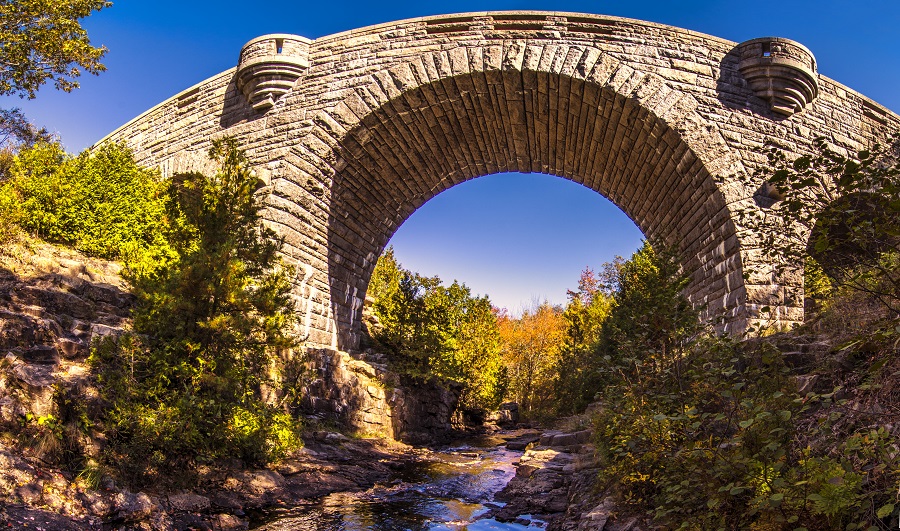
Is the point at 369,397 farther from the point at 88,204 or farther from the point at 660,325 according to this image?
the point at 660,325

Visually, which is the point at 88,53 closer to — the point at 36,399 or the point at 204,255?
the point at 204,255

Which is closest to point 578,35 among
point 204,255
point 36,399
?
point 204,255

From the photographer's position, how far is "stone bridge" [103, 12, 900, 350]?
1095cm

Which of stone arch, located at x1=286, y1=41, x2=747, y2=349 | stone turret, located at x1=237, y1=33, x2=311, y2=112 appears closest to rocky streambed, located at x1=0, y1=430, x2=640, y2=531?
stone arch, located at x1=286, y1=41, x2=747, y2=349

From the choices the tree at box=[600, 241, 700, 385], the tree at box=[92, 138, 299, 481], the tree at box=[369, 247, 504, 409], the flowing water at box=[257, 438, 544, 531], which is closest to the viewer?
the tree at box=[600, 241, 700, 385]

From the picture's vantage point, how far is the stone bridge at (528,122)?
10.9 meters

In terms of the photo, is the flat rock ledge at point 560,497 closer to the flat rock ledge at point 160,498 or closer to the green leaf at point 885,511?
the green leaf at point 885,511

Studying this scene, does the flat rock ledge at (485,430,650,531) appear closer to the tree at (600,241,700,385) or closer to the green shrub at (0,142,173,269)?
the tree at (600,241,700,385)

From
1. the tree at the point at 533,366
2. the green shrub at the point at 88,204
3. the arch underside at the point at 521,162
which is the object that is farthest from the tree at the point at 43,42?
the tree at the point at 533,366

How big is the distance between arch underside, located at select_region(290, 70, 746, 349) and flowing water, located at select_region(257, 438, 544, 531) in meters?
5.00

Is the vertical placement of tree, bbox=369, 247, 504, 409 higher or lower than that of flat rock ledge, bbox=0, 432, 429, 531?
higher

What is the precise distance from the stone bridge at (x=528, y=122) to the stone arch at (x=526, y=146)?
4 centimetres

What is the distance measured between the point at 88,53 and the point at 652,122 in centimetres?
1071

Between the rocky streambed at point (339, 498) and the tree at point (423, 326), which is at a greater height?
the tree at point (423, 326)
